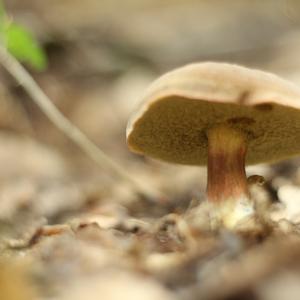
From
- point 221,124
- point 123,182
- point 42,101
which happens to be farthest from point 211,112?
point 123,182

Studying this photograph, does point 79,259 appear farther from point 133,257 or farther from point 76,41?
point 76,41

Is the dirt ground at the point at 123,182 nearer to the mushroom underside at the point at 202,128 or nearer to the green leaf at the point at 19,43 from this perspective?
the mushroom underside at the point at 202,128

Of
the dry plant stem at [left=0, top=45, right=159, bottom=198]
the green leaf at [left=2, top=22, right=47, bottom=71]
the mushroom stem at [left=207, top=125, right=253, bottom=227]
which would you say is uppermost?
the green leaf at [left=2, top=22, right=47, bottom=71]

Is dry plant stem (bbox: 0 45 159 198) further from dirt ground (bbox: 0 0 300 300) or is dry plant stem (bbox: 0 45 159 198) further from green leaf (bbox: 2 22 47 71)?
dirt ground (bbox: 0 0 300 300)

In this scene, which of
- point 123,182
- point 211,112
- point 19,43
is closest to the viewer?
point 211,112

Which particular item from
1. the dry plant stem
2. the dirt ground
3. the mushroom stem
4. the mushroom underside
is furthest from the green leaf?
the mushroom stem

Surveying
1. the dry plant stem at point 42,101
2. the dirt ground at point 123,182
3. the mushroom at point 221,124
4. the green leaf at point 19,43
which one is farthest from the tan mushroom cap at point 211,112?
the green leaf at point 19,43

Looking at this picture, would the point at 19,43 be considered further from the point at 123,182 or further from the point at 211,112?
the point at 211,112
